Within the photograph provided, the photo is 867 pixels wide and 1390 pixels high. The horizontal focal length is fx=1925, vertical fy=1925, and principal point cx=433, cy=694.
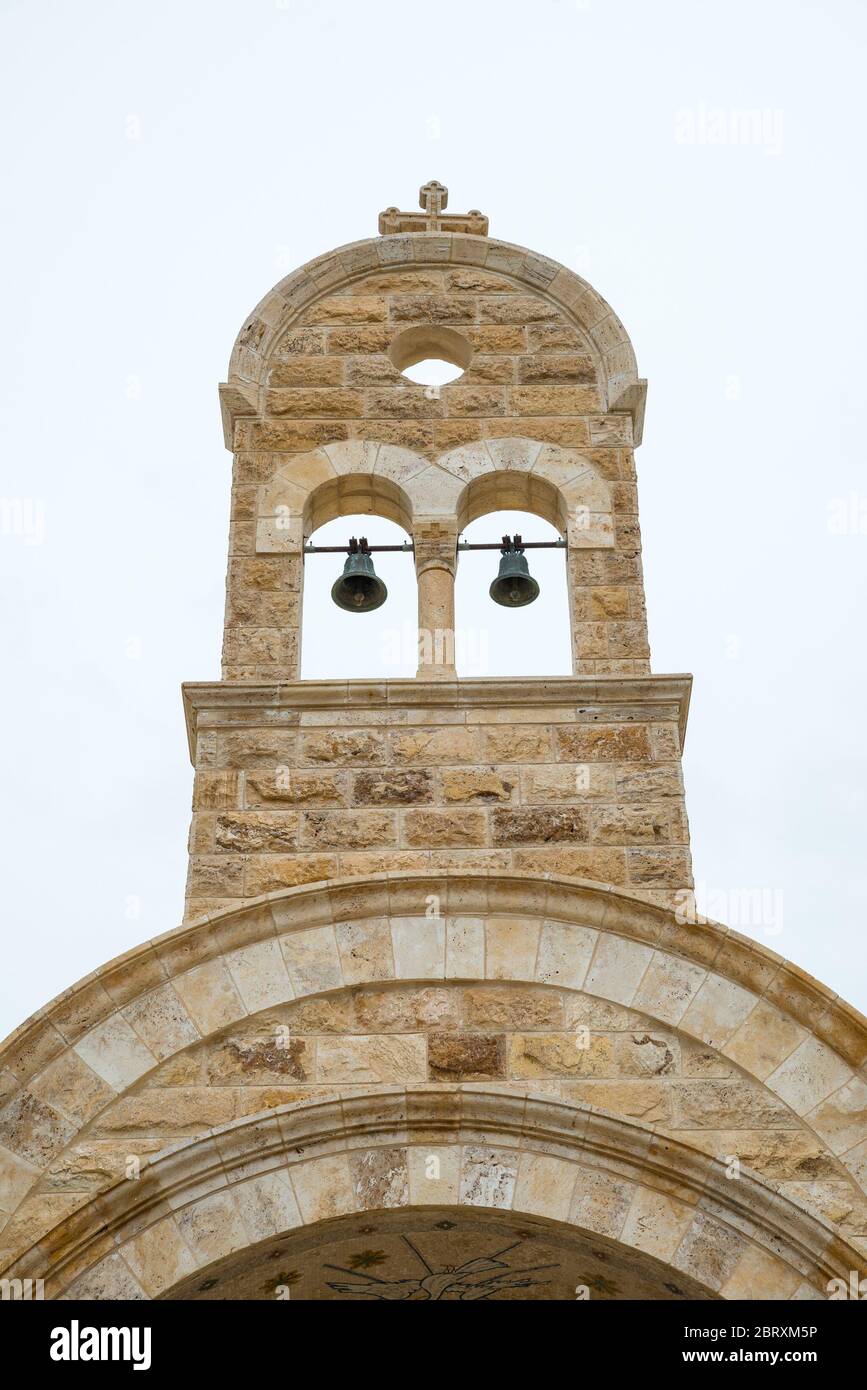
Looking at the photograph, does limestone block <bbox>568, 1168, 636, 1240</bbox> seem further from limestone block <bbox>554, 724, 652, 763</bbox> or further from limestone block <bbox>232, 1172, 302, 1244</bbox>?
limestone block <bbox>554, 724, 652, 763</bbox>

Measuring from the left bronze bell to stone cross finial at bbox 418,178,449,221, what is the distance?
2.60 m

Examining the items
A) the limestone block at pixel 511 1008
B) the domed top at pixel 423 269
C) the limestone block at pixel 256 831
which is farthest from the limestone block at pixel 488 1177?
the domed top at pixel 423 269

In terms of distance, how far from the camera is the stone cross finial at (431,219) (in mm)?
12406

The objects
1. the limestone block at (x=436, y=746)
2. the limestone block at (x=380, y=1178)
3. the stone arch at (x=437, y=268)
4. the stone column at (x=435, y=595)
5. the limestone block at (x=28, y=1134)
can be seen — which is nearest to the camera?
the limestone block at (x=380, y=1178)

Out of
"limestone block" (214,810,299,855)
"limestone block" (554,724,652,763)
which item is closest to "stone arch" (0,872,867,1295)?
"limestone block" (214,810,299,855)

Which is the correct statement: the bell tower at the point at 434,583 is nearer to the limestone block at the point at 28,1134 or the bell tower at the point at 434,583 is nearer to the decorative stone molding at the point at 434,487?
the decorative stone molding at the point at 434,487

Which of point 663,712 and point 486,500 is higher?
point 486,500

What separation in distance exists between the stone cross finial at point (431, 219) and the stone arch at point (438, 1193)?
6.15 metres

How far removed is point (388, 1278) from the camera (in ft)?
29.7

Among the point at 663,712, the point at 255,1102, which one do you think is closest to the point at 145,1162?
the point at 255,1102

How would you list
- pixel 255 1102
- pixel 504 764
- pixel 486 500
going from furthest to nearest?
pixel 486 500
pixel 504 764
pixel 255 1102

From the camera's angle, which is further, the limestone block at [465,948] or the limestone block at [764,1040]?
the limestone block at [465,948]
